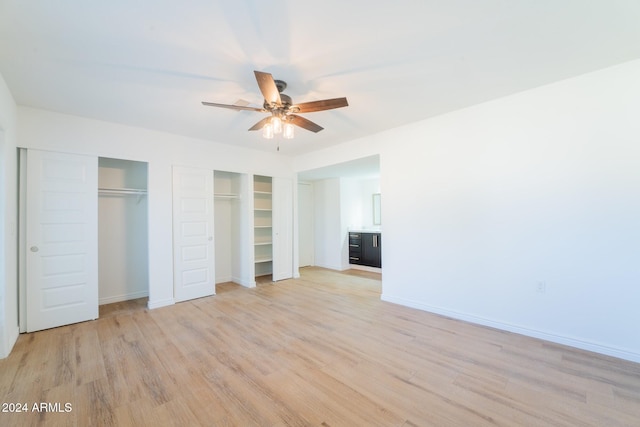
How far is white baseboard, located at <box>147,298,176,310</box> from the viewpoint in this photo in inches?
150

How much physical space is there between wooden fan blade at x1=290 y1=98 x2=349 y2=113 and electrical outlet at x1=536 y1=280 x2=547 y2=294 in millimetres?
2681

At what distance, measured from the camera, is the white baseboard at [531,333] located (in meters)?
2.35

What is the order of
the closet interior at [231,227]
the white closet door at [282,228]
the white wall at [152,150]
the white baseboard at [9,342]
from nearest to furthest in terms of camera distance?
1. the white baseboard at [9,342]
2. the white wall at [152,150]
3. the closet interior at [231,227]
4. the white closet door at [282,228]

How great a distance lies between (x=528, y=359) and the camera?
7.73 ft

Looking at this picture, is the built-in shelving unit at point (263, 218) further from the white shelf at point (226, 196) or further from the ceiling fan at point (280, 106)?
the ceiling fan at point (280, 106)

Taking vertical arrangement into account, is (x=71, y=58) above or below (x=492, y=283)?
above

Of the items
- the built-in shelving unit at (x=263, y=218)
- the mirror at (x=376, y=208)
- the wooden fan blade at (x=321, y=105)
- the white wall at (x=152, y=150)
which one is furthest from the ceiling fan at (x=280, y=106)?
the mirror at (x=376, y=208)

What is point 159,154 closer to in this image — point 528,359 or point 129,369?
point 129,369

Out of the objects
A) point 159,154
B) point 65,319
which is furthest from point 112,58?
point 65,319

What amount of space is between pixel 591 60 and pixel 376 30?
6.50 feet

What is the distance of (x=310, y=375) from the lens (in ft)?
7.11

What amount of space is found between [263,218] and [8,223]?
357cm

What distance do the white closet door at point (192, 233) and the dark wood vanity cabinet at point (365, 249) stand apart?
333cm

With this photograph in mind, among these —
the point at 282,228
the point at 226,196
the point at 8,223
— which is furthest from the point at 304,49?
the point at 282,228
